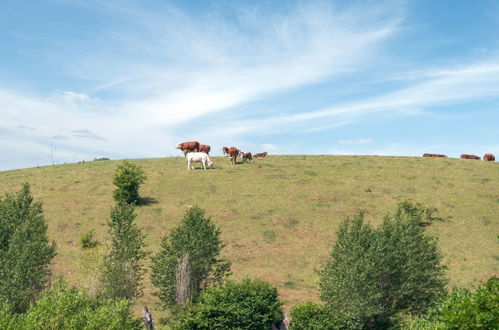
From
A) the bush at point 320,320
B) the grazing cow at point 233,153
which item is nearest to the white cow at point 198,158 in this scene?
the grazing cow at point 233,153

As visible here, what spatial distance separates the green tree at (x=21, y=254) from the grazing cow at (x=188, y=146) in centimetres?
4379

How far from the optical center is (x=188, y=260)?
30.2 metres

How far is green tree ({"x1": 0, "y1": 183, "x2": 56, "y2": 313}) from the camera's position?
2892cm

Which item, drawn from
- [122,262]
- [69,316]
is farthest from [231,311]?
[69,316]

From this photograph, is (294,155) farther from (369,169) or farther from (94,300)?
(94,300)

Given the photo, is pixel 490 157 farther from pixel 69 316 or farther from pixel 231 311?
pixel 69 316

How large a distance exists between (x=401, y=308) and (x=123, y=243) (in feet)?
73.4

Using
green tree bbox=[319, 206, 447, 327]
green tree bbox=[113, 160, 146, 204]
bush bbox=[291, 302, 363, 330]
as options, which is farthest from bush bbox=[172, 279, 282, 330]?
green tree bbox=[113, 160, 146, 204]

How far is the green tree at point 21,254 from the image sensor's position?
2892 centimetres

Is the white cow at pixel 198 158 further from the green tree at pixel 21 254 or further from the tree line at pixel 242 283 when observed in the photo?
the tree line at pixel 242 283

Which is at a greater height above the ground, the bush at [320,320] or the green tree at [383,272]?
the green tree at [383,272]

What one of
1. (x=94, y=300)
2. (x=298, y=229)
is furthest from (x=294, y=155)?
(x=94, y=300)

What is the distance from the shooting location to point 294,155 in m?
93.6

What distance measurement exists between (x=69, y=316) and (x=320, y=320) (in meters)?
16.6
